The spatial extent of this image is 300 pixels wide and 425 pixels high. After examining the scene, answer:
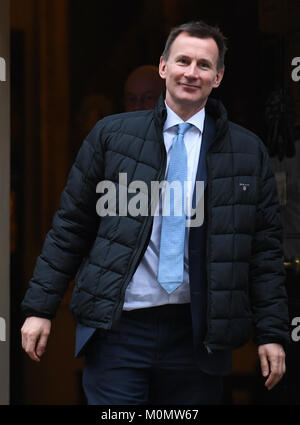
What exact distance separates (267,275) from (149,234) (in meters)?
0.48

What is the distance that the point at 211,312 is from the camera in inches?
121

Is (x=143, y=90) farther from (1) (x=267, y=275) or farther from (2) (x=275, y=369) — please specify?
(2) (x=275, y=369)

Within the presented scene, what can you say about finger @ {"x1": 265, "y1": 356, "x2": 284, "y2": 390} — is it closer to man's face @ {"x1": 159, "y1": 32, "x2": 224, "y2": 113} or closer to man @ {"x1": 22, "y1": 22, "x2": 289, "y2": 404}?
man @ {"x1": 22, "y1": 22, "x2": 289, "y2": 404}

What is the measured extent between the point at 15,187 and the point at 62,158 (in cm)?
45

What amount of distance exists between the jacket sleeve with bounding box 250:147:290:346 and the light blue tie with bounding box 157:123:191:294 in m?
0.31

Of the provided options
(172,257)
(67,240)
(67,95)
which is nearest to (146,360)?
(172,257)

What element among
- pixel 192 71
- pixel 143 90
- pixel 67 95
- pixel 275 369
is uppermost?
→ pixel 67 95

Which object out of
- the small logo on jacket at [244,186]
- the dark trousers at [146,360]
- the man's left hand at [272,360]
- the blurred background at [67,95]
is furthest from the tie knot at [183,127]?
the blurred background at [67,95]

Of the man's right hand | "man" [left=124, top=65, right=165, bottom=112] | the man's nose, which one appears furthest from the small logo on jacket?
"man" [left=124, top=65, right=165, bottom=112]

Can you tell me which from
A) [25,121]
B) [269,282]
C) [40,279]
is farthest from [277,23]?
[25,121]

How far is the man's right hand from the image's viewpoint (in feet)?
10.5

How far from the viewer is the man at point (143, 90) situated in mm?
4840

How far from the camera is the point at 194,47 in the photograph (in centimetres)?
320

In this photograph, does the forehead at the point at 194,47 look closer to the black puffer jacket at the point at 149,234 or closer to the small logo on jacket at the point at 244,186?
the black puffer jacket at the point at 149,234
